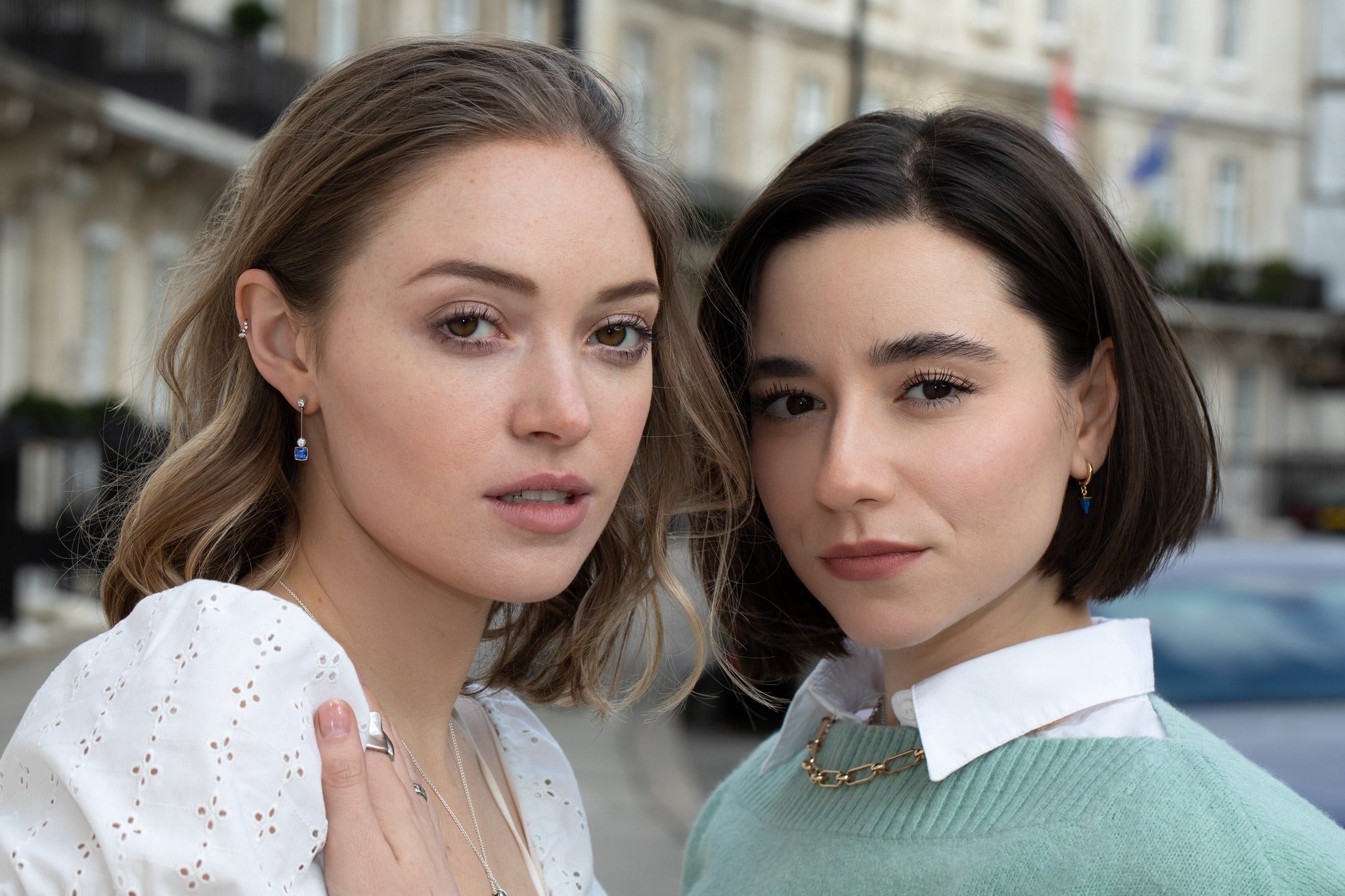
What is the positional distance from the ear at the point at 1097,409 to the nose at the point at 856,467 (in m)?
0.32

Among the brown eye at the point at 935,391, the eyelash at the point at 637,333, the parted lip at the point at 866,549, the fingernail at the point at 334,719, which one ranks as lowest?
the fingernail at the point at 334,719

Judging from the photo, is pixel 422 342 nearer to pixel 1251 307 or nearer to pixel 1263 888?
pixel 1263 888

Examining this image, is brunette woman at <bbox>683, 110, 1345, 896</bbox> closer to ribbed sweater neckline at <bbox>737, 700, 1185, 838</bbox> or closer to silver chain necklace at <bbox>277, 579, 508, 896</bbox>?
ribbed sweater neckline at <bbox>737, 700, 1185, 838</bbox>

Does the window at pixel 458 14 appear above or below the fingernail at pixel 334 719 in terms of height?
above

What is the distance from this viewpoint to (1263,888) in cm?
172

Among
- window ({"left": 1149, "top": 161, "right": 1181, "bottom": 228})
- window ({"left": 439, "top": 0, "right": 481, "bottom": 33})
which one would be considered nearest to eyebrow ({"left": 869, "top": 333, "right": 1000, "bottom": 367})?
window ({"left": 439, "top": 0, "right": 481, "bottom": 33})

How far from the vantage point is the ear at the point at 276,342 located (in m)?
1.92

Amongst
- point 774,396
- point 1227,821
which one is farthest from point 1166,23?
point 1227,821

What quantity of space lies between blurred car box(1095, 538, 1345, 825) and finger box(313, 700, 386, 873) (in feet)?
9.87

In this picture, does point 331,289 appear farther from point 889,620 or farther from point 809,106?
point 809,106

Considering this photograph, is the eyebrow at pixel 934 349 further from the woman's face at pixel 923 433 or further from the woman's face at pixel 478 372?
the woman's face at pixel 478 372

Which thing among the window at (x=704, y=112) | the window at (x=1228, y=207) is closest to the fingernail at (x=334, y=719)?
the window at (x=704, y=112)

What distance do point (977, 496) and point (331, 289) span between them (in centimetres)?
91

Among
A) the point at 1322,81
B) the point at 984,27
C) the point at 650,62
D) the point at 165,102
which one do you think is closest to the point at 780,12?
the point at 650,62
